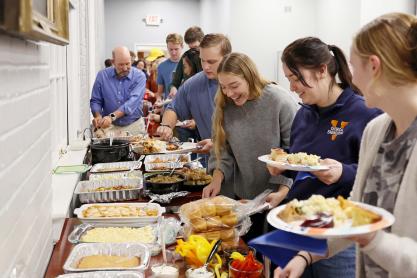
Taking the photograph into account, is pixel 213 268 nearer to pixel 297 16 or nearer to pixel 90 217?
pixel 90 217

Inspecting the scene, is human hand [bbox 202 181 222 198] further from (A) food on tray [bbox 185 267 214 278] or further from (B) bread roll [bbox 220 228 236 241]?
(A) food on tray [bbox 185 267 214 278]

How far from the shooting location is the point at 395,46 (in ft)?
4.24

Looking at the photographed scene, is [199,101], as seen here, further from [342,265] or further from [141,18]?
[141,18]

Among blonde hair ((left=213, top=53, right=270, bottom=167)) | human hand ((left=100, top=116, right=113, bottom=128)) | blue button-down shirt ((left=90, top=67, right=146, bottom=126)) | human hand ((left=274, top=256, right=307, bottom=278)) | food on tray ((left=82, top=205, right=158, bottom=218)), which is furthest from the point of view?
blue button-down shirt ((left=90, top=67, right=146, bottom=126))

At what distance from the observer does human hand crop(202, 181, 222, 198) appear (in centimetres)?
271

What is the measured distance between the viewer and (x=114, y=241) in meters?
2.05

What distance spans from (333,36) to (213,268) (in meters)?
6.22

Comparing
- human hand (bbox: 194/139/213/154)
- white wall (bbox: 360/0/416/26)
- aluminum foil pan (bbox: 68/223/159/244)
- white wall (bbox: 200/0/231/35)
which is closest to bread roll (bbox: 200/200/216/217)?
aluminum foil pan (bbox: 68/223/159/244)

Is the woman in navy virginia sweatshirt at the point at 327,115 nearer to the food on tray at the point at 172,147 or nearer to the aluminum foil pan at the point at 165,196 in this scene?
the aluminum foil pan at the point at 165,196

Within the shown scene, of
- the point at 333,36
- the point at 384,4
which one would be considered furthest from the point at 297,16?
the point at 384,4

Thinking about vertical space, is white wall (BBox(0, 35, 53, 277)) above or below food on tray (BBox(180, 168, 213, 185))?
above

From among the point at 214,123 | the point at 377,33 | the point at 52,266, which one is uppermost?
the point at 377,33

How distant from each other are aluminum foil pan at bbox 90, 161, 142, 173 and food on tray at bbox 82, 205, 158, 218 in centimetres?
93

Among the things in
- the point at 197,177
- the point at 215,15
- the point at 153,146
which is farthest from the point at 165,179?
the point at 215,15
